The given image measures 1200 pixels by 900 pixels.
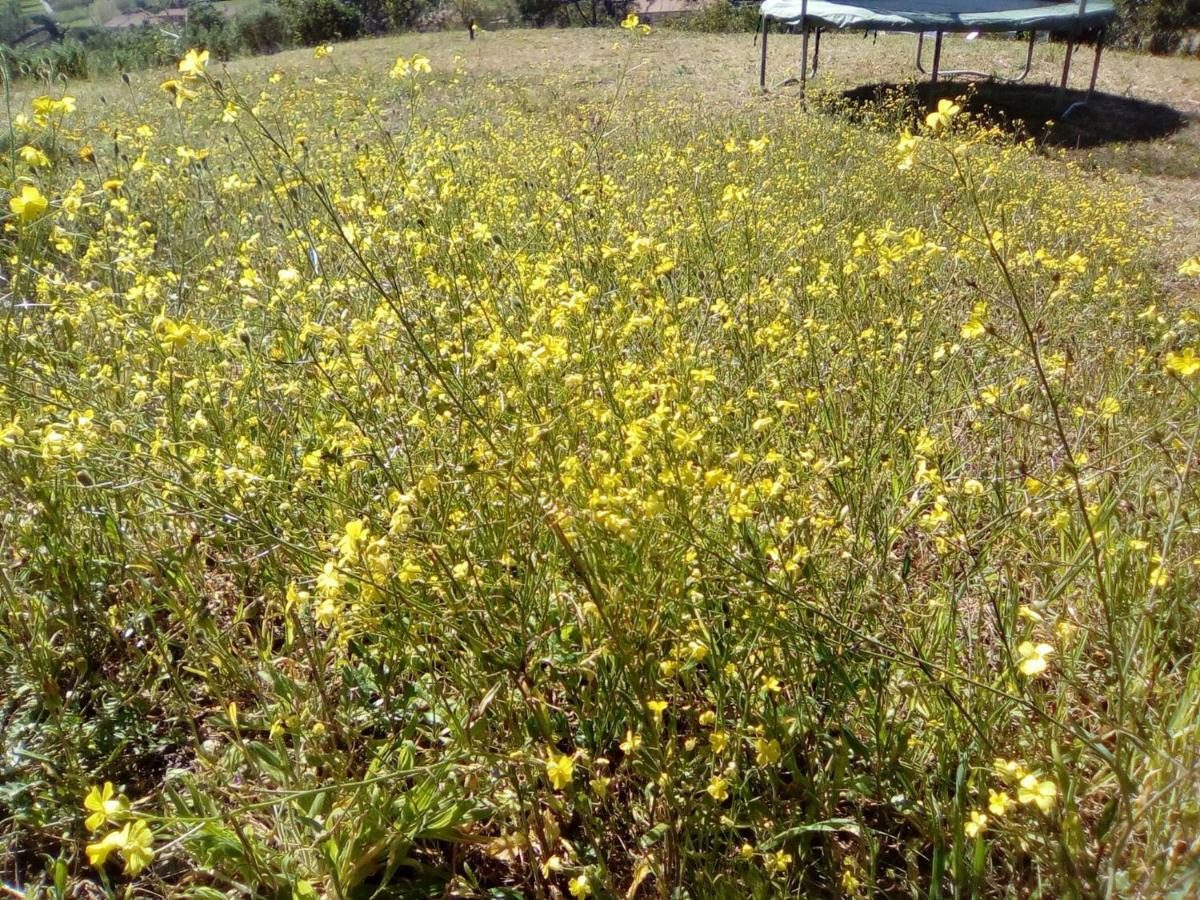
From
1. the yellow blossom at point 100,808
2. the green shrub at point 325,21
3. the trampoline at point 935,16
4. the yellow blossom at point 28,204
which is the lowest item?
the yellow blossom at point 100,808

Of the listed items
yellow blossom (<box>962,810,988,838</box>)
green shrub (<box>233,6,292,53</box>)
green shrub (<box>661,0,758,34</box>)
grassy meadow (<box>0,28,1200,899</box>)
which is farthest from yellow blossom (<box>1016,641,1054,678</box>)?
green shrub (<box>661,0,758,34</box>)

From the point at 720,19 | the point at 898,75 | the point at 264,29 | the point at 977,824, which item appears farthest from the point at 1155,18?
the point at 977,824

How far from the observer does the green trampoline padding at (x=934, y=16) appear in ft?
35.3

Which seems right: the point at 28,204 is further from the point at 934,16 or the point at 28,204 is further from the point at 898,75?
the point at 898,75

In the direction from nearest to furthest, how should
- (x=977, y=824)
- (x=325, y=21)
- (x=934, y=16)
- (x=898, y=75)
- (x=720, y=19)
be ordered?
(x=977, y=824) < (x=934, y=16) < (x=898, y=75) < (x=325, y=21) < (x=720, y=19)

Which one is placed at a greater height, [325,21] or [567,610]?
[325,21]

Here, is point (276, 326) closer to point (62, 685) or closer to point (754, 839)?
point (62, 685)

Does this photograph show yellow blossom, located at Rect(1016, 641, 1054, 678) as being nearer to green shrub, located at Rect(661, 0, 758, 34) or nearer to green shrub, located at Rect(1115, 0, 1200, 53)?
green shrub, located at Rect(1115, 0, 1200, 53)

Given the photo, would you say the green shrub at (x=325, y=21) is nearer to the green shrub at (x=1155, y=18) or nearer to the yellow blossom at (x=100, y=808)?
the green shrub at (x=1155, y=18)

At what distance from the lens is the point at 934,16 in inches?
428

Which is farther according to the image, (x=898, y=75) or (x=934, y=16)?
(x=898, y=75)

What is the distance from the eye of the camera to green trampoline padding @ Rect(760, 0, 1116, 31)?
1077 cm

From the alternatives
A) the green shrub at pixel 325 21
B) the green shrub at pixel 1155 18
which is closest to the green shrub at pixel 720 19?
the green shrub at pixel 325 21

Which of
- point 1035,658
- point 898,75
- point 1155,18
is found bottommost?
point 1035,658
